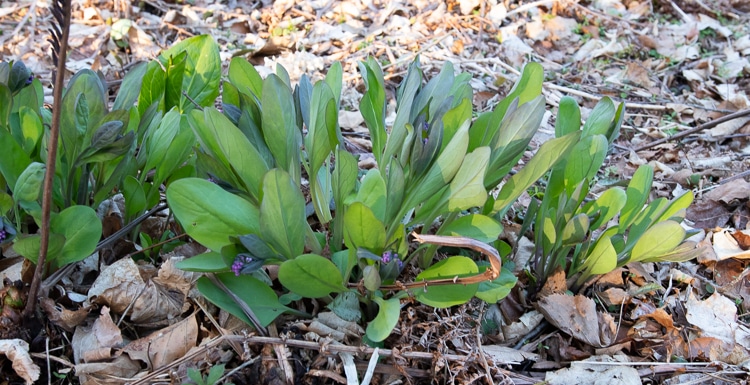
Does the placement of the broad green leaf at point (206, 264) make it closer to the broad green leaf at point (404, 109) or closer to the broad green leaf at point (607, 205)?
the broad green leaf at point (404, 109)

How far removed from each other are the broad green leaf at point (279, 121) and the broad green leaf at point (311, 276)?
0.30 m

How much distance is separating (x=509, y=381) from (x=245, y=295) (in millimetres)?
635

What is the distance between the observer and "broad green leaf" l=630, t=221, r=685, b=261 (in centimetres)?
143

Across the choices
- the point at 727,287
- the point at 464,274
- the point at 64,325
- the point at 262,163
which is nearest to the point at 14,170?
the point at 64,325

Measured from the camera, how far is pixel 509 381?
138 cm

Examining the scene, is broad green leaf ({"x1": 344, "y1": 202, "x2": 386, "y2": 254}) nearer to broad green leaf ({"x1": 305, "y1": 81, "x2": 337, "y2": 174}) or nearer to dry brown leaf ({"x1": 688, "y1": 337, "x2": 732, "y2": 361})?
broad green leaf ({"x1": 305, "y1": 81, "x2": 337, "y2": 174})

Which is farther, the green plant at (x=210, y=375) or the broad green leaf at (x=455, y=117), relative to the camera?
the broad green leaf at (x=455, y=117)

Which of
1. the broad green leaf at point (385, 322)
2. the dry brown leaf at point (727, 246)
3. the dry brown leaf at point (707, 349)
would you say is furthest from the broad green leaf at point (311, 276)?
the dry brown leaf at point (727, 246)

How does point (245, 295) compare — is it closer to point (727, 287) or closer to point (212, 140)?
point (212, 140)

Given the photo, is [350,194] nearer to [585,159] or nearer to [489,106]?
[585,159]

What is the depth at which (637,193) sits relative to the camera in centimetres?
162

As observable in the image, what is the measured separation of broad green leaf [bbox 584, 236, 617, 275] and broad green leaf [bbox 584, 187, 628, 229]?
0.27 feet

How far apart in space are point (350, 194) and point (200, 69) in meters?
0.67

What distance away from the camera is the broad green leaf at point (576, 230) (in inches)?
55.0
